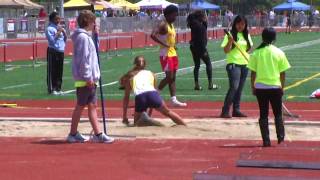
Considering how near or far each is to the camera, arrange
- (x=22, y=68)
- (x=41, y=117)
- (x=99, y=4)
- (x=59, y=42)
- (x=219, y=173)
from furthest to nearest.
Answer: (x=99, y=4), (x=22, y=68), (x=59, y=42), (x=41, y=117), (x=219, y=173)

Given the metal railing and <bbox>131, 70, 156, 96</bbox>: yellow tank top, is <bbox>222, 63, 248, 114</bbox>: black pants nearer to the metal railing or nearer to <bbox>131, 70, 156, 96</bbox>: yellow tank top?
<bbox>131, 70, 156, 96</bbox>: yellow tank top

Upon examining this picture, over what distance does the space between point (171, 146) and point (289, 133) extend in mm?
2202

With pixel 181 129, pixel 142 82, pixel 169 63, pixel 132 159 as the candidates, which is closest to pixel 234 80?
pixel 181 129

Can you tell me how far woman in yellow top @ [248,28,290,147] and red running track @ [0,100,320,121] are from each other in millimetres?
3207

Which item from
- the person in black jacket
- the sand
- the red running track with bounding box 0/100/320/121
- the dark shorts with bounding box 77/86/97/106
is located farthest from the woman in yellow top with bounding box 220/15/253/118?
the person in black jacket

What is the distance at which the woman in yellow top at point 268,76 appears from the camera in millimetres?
11125

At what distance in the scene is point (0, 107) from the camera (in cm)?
1698

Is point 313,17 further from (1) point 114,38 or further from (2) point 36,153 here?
(2) point 36,153

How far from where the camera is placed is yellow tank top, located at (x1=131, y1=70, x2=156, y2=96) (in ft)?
44.1

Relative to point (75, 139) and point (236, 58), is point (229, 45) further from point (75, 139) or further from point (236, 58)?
point (75, 139)

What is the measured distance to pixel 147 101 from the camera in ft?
44.0

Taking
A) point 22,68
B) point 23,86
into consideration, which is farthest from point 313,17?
point 23,86

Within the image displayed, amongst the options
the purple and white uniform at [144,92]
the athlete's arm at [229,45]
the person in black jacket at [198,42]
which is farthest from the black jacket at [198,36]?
the purple and white uniform at [144,92]

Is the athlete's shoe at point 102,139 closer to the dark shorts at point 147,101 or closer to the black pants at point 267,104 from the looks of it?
the dark shorts at point 147,101
